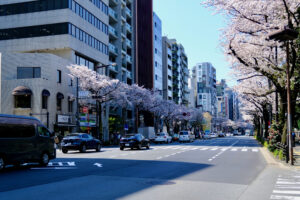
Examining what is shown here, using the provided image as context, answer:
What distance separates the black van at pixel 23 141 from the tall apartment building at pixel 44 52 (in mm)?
23106

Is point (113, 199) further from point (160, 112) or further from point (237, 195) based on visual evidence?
point (160, 112)

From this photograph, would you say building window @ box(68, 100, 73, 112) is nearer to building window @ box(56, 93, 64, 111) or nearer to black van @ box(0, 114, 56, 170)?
building window @ box(56, 93, 64, 111)

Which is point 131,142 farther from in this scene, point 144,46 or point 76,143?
point 144,46

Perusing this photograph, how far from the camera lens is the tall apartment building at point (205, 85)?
178 meters

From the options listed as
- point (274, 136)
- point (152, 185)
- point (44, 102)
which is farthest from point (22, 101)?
point (152, 185)

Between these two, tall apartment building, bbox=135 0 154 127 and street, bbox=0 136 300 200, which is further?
tall apartment building, bbox=135 0 154 127

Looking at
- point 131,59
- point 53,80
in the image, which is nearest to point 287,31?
point 53,80

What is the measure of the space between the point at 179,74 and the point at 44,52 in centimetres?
7743

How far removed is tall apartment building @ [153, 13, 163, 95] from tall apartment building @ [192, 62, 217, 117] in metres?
74.6

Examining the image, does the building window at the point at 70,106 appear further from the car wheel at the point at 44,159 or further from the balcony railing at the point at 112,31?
the car wheel at the point at 44,159

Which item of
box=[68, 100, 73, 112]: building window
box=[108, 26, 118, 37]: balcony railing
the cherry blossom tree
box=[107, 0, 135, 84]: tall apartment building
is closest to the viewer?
the cherry blossom tree

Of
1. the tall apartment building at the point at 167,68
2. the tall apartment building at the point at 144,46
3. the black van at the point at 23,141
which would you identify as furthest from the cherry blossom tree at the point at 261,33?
the tall apartment building at the point at 167,68

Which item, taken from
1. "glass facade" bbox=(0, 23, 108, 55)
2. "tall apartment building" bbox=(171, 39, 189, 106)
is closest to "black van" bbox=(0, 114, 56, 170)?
"glass facade" bbox=(0, 23, 108, 55)

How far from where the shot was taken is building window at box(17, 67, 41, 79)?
1654 inches
